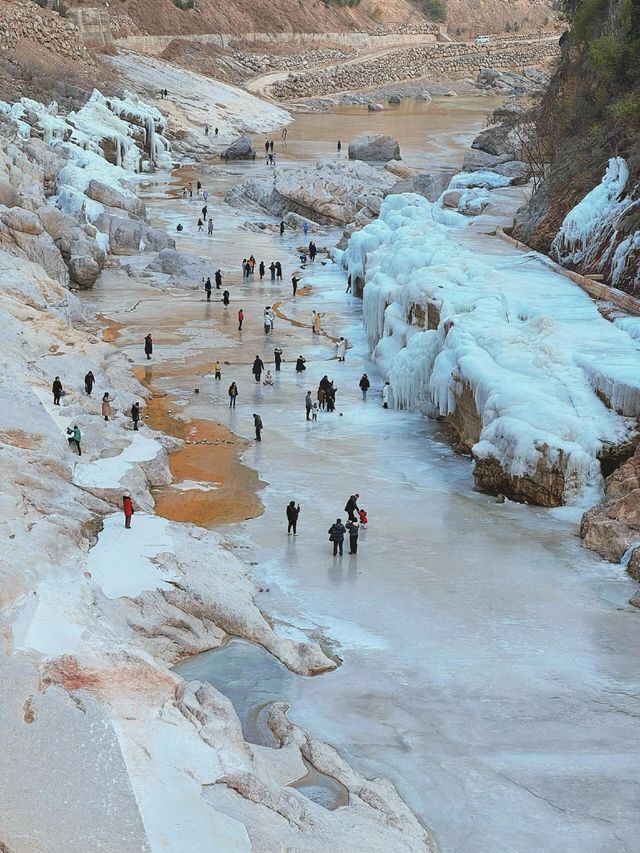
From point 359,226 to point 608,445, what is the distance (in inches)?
1051

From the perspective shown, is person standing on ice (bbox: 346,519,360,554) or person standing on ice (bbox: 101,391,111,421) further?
person standing on ice (bbox: 101,391,111,421)

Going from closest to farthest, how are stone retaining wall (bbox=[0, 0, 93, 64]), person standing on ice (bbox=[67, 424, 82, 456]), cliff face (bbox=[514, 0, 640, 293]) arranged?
person standing on ice (bbox=[67, 424, 82, 456]) < cliff face (bbox=[514, 0, 640, 293]) < stone retaining wall (bbox=[0, 0, 93, 64])

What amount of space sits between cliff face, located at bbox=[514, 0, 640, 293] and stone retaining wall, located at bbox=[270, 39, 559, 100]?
1954 inches

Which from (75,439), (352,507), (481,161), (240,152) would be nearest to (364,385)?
(352,507)

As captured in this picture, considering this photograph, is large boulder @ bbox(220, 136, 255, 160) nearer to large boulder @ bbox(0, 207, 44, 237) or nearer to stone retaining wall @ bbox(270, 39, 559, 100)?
stone retaining wall @ bbox(270, 39, 559, 100)

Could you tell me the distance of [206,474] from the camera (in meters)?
21.5

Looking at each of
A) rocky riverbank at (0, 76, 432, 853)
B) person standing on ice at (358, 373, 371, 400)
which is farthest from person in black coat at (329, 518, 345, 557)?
person standing on ice at (358, 373, 371, 400)

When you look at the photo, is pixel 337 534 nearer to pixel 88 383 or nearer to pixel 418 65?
pixel 88 383

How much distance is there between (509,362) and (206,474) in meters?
5.64

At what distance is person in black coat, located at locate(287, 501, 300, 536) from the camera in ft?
60.9

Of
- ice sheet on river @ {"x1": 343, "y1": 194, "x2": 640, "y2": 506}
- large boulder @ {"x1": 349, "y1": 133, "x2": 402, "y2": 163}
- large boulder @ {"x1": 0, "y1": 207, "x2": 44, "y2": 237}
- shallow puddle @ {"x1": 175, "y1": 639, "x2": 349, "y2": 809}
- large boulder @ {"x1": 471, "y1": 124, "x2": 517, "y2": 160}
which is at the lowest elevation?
shallow puddle @ {"x1": 175, "y1": 639, "x2": 349, "y2": 809}

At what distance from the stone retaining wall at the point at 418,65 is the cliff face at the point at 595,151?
1954 inches

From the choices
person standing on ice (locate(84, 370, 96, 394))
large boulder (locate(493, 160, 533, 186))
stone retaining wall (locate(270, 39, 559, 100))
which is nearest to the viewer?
person standing on ice (locate(84, 370, 96, 394))

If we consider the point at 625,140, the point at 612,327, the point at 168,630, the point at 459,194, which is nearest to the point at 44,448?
the point at 168,630
